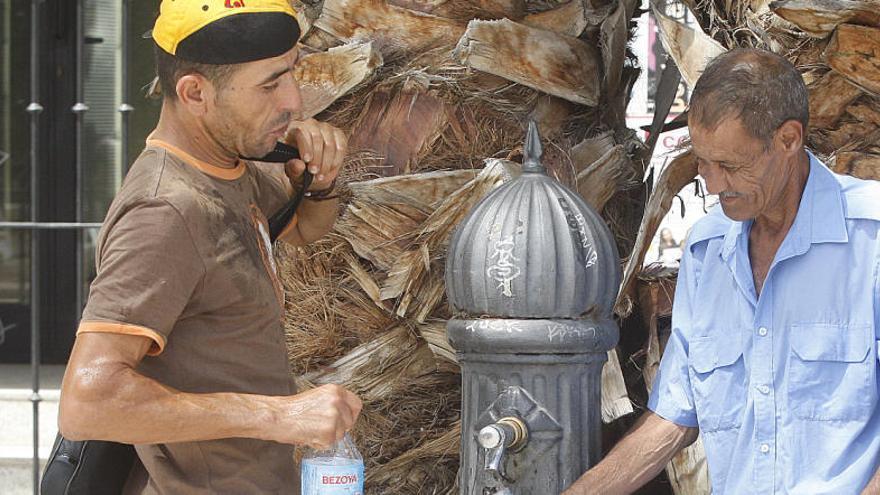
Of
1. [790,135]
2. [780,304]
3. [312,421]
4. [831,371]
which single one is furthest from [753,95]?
[312,421]

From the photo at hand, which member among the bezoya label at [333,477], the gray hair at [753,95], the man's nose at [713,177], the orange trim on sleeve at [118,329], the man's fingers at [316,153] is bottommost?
the bezoya label at [333,477]

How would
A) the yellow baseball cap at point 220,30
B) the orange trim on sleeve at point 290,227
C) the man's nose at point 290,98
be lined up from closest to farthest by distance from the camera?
the yellow baseball cap at point 220,30 → the man's nose at point 290,98 → the orange trim on sleeve at point 290,227

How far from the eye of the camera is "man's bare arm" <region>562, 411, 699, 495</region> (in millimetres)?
2416

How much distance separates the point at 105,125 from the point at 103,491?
14.5 feet

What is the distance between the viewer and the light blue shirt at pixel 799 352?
2.18m

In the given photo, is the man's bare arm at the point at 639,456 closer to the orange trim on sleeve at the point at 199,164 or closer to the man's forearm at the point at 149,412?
the man's forearm at the point at 149,412

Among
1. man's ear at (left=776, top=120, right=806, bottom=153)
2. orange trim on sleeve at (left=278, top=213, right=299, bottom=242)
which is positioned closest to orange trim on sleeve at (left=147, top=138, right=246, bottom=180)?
orange trim on sleeve at (left=278, top=213, right=299, bottom=242)

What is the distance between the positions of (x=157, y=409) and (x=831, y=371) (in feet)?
3.94

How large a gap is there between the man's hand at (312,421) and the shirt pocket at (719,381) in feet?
2.55

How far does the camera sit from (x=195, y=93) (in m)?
2.06

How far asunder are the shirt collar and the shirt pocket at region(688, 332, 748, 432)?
22cm


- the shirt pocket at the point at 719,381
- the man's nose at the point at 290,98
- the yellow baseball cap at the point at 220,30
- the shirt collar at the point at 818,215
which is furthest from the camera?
the shirt pocket at the point at 719,381

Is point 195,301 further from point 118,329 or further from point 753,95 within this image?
point 753,95

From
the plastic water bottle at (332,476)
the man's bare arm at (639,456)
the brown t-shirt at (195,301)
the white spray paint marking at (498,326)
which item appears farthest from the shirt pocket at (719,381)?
the brown t-shirt at (195,301)
